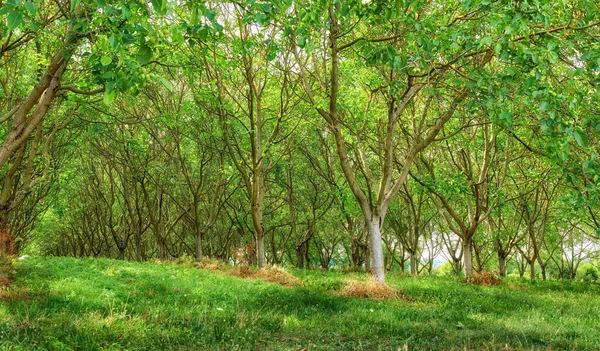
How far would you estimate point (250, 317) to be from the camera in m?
9.35

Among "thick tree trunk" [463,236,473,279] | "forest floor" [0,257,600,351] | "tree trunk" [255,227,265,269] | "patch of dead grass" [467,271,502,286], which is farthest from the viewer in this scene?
"thick tree trunk" [463,236,473,279]

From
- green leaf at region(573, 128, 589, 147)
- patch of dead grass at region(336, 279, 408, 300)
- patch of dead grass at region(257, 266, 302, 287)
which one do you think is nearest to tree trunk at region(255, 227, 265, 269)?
patch of dead grass at region(257, 266, 302, 287)

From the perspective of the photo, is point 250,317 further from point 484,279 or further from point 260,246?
point 484,279

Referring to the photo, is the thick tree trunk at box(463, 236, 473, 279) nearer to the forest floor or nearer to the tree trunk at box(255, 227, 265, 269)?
the forest floor

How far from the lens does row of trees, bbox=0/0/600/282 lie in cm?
543

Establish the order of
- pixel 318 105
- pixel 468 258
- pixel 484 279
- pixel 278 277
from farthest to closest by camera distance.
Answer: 1. pixel 468 258
2. pixel 484 279
3. pixel 278 277
4. pixel 318 105

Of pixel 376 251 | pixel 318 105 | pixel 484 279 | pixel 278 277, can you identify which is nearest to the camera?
pixel 318 105

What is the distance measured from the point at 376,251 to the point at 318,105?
536cm

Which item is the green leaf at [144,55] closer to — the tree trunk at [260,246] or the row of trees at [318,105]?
the row of trees at [318,105]

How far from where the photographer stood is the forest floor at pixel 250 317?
698 centimetres

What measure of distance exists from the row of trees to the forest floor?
2.80 metres

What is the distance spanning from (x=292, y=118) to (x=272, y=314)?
477 inches

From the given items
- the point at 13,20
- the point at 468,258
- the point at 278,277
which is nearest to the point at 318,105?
the point at 278,277

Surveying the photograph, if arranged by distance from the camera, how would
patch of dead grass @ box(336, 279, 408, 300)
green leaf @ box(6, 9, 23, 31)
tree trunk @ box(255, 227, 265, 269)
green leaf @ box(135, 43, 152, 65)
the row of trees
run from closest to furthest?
green leaf @ box(6, 9, 23, 31)
green leaf @ box(135, 43, 152, 65)
the row of trees
patch of dead grass @ box(336, 279, 408, 300)
tree trunk @ box(255, 227, 265, 269)
